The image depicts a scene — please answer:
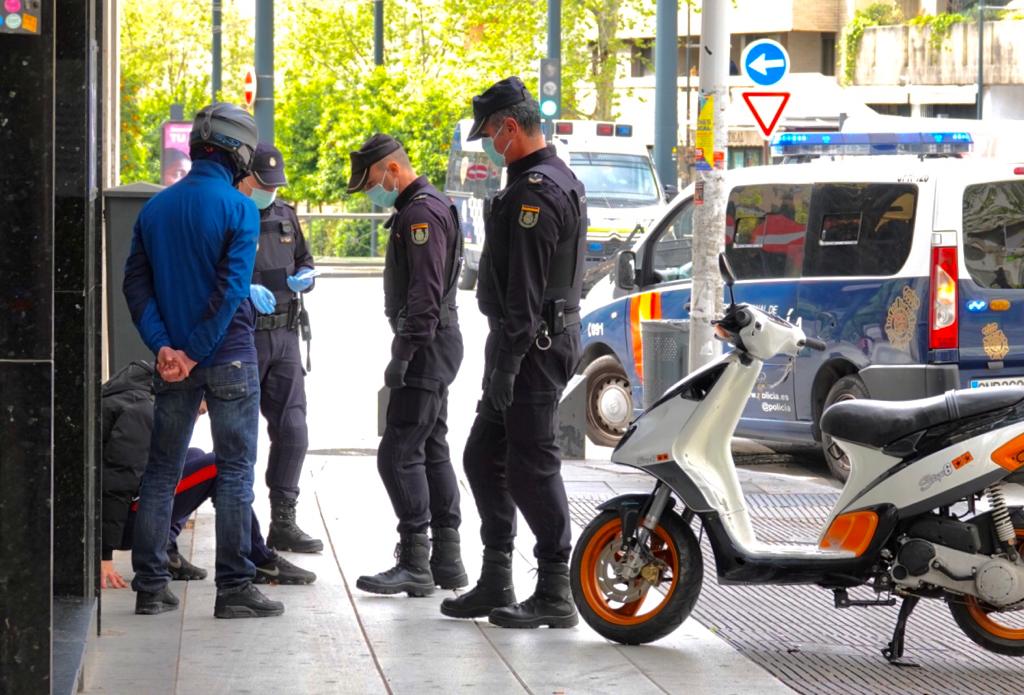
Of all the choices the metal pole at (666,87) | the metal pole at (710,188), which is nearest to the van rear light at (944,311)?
the metal pole at (710,188)

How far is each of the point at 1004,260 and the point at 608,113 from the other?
34.0m

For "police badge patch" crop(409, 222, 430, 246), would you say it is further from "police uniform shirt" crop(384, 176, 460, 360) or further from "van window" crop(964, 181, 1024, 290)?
"van window" crop(964, 181, 1024, 290)

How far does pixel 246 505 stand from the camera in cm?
689

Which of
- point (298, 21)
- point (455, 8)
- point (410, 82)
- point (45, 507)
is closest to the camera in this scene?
point (45, 507)

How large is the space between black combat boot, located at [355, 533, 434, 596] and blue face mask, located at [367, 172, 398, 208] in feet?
4.49

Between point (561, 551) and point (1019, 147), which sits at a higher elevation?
point (1019, 147)

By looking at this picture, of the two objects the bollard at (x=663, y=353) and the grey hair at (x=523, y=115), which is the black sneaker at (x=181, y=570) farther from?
the bollard at (x=663, y=353)

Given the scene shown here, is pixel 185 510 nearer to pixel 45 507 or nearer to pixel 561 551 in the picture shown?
pixel 561 551

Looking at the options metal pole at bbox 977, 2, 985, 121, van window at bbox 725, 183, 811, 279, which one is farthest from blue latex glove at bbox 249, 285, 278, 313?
metal pole at bbox 977, 2, 985, 121

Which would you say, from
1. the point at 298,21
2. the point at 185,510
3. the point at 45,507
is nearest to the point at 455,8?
the point at 298,21

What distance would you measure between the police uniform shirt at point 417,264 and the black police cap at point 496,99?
0.54m

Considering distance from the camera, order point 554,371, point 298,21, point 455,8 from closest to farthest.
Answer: point 554,371 → point 455,8 → point 298,21

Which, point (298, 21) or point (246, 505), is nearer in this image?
point (246, 505)

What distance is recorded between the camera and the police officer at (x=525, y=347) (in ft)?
21.7
